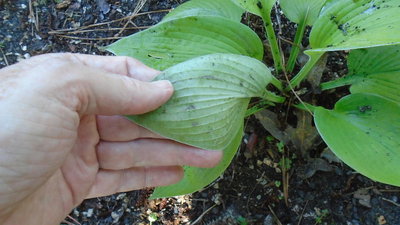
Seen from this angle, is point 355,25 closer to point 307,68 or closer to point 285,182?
point 307,68

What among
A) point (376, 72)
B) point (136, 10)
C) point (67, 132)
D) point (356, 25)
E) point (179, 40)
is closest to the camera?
point (67, 132)

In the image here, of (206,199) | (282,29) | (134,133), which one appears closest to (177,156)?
(134,133)

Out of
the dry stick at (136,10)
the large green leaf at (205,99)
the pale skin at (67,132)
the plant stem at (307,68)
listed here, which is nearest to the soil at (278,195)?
the plant stem at (307,68)

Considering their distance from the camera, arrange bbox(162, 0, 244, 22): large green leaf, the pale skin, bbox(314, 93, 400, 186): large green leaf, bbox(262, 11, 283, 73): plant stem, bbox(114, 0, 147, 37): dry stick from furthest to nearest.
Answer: bbox(114, 0, 147, 37): dry stick < bbox(162, 0, 244, 22): large green leaf < bbox(262, 11, 283, 73): plant stem < bbox(314, 93, 400, 186): large green leaf < the pale skin

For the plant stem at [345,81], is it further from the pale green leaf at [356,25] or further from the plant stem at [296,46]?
Answer: the pale green leaf at [356,25]

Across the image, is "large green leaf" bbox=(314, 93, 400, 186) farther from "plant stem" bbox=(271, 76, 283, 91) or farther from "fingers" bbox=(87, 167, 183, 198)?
"fingers" bbox=(87, 167, 183, 198)

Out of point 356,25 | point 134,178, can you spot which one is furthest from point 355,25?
point 134,178

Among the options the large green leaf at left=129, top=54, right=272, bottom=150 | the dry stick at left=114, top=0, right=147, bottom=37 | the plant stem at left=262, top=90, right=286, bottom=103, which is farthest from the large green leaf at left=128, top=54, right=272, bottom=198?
the dry stick at left=114, top=0, right=147, bottom=37
